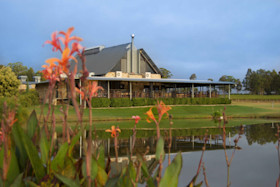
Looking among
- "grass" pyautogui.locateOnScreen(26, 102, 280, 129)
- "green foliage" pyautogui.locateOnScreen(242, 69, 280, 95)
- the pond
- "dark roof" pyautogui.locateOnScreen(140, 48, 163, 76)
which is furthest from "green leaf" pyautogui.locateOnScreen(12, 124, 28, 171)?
"green foliage" pyautogui.locateOnScreen(242, 69, 280, 95)

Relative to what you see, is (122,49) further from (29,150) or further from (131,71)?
(29,150)

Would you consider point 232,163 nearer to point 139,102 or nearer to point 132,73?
point 139,102

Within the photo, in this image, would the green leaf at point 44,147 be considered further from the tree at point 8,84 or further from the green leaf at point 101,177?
the tree at point 8,84

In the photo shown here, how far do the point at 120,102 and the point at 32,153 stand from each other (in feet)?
71.4

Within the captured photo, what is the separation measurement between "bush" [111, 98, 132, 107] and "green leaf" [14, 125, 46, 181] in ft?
70.5

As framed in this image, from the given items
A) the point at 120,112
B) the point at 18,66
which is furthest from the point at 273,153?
the point at 18,66

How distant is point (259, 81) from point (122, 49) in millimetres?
61300

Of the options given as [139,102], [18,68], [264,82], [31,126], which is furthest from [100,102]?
[264,82]

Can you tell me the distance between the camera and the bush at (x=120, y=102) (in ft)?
75.1

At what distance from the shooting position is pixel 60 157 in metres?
1.35

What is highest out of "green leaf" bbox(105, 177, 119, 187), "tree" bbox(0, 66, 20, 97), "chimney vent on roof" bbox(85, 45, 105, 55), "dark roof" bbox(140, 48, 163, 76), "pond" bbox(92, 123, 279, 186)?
"chimney vent on roof" bbox(85, 45, 105, 55)

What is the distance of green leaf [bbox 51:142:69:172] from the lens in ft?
4.35

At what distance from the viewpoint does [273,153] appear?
697 centimetres

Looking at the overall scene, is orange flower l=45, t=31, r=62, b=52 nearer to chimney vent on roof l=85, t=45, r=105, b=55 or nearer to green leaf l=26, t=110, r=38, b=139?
green leaf l=26, t=110, r=38, b=139
